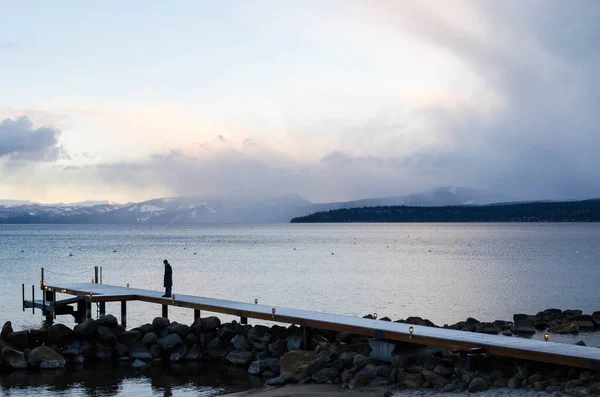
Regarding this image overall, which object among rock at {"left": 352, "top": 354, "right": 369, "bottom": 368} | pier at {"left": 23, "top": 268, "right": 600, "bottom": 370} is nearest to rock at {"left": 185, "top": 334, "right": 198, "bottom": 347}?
pier at {"left": 23, "top": 268, "right": 600, "bottom": 370}

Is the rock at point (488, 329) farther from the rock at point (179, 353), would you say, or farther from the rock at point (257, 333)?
the rock at point (179, 353)

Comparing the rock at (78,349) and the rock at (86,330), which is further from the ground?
the rock at (86,330)

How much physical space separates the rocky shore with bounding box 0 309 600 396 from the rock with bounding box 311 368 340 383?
1.1 inches

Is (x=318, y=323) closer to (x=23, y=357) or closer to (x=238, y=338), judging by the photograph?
(x=238, y=338)

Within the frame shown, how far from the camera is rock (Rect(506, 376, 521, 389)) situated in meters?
16.4

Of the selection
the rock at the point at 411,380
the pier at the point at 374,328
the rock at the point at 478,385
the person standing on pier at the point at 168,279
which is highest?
the person standing on pier at the point at 168,279

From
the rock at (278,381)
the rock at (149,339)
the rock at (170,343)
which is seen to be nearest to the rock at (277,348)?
the rock at (278,381)

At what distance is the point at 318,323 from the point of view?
22.8 metres

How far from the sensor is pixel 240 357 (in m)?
23.5

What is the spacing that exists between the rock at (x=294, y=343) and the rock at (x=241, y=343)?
1538 mm

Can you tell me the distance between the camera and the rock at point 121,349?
2458 centimetres

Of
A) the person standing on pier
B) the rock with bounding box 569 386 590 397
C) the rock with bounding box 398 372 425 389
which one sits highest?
the person standing on pier

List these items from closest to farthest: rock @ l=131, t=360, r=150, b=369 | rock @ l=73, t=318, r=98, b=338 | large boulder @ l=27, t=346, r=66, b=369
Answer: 1. large boulder @ l=27, t=346, r=66, b=369
2. rock @ l=131, t=360, r=150, b=369
3. rock @ l=73, t=318, r=98, b=338

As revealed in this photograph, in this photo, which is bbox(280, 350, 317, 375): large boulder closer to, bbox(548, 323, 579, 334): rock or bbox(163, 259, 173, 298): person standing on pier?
bbox(163, 259, 173, 298): person standing on pier
